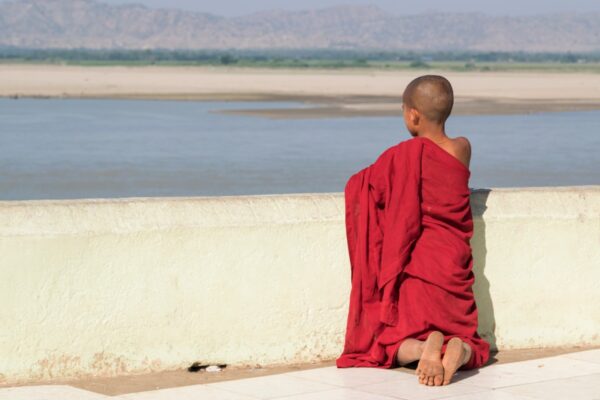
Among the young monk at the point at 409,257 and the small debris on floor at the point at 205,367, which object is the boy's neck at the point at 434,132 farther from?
the small debris on floor at the point at 205,367

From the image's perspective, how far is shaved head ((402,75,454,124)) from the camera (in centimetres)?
587

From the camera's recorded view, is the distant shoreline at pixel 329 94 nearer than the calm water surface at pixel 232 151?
No

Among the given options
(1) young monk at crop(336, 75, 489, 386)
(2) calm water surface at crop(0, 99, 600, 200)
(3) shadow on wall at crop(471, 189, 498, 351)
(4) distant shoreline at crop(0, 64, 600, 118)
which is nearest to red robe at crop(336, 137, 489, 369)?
(1) young monk at crop(336, 75, 489, 386)

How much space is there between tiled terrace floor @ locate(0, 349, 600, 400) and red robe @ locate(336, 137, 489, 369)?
156 mm

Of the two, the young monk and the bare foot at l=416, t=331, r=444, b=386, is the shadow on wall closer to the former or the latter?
the young monk

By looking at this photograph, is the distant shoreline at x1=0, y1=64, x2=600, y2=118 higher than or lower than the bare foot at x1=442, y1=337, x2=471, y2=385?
higher

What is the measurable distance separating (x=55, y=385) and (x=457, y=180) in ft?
6.05

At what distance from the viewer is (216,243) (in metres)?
5.66

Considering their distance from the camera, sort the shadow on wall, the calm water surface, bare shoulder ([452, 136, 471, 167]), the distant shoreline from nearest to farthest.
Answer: bare shoulder ([452, 136, 471, 167]), the shadow on wall, the calm water surface, the distant shoreline

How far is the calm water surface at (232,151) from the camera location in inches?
791

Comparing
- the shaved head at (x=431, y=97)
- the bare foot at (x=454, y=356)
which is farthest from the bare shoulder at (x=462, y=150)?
the bare foot at (x=454, y=356)

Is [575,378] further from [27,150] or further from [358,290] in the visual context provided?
[27,150]

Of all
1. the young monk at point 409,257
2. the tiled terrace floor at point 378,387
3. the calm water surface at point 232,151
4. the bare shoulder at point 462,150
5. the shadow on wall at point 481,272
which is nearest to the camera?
the tiled terrace floor at point 378,387

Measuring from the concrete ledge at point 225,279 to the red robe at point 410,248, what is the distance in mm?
174
